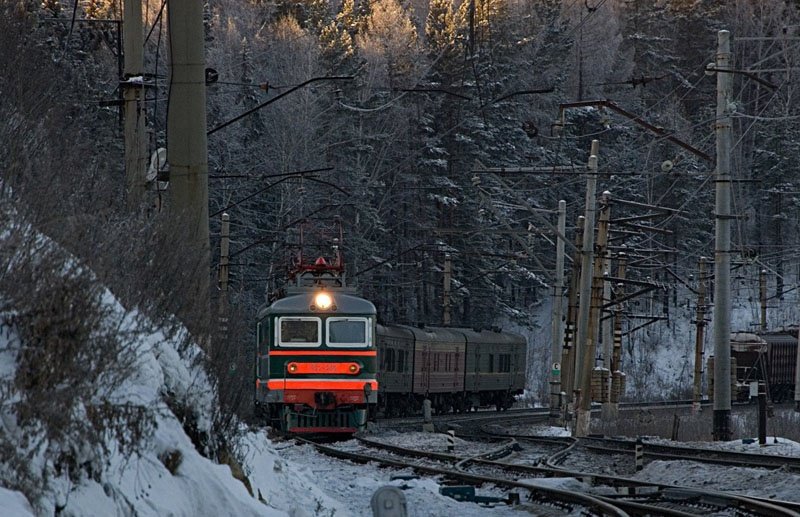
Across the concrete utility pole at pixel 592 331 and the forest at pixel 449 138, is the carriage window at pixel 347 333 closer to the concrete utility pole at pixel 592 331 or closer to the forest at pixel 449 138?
the concrete utility pole at pixel 592 331

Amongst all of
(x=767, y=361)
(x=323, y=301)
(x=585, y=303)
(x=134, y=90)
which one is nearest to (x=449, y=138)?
(x=767, y=361)

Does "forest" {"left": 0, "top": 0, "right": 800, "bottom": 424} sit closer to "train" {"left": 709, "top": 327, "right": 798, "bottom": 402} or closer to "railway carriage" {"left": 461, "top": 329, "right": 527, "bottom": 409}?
"train" {"left": 709, "top": 327, "right": 798, "bottom": 402}

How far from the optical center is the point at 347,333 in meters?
24.4

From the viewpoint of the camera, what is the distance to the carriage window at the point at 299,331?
24219 millimetres

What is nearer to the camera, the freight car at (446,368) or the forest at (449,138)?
the freight car at (446,368)

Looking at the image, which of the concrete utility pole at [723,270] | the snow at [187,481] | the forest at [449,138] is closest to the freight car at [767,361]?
the forest at [449,138]

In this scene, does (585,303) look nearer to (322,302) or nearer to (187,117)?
(322,302)

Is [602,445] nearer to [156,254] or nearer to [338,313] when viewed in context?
[338,313]

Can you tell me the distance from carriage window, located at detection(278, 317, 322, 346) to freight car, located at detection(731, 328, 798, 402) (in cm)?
2863

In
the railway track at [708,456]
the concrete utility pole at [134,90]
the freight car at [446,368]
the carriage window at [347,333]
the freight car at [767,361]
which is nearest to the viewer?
the concrete utility pole at [134,90]

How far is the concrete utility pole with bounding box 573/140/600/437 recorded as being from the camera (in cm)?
2816

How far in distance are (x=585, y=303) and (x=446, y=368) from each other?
10276 millimetres

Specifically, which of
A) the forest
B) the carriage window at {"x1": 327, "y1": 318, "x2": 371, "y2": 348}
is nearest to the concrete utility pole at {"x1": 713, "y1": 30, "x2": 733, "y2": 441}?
the carriage window at {"x1": 327, "y1": 318, "x2": 371, "y2": 348}

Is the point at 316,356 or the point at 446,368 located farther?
the point at 446,368
